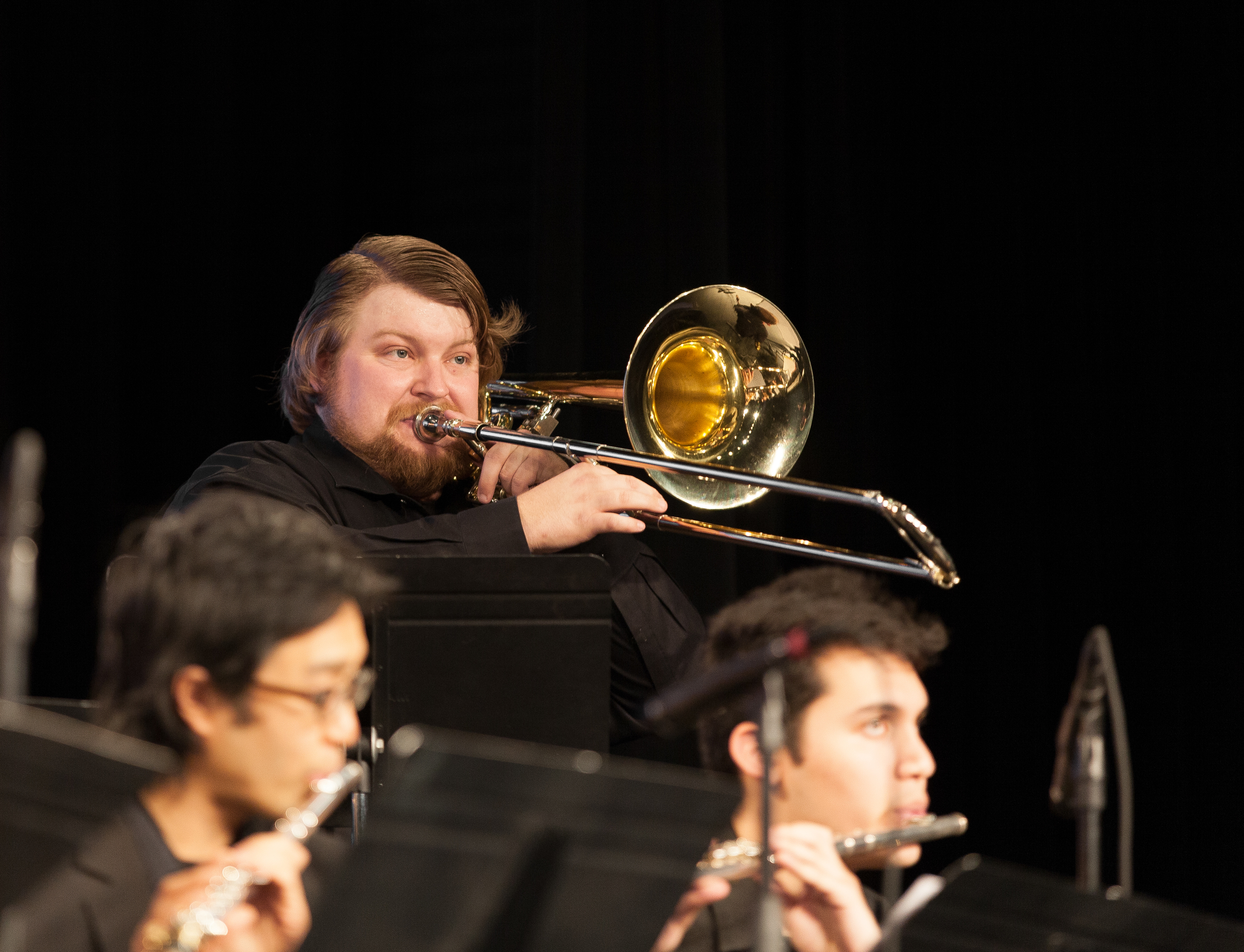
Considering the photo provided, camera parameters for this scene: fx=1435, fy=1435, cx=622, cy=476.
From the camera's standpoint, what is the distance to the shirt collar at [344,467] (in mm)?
2559

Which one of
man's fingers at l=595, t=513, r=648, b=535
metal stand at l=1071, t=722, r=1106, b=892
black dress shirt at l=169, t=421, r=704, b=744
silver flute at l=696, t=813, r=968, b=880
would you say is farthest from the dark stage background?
metal stand at l=1071, t=722, r=1106, b=892

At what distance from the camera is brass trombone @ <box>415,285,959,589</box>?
2.64 m

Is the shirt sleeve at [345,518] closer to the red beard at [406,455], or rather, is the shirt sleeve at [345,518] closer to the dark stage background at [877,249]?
the red beard at [406,455]

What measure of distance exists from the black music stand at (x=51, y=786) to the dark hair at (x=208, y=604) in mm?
206

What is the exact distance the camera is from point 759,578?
135 inches

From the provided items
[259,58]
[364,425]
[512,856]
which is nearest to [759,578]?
[364,425]

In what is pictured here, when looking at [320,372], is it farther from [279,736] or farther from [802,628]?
[279,736]

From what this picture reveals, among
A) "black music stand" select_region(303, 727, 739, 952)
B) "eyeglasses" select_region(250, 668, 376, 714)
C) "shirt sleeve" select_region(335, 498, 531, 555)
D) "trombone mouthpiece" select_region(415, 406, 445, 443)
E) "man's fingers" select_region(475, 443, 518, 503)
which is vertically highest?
"trombone mouthpiece" select_region(415, 406, 445, 443)

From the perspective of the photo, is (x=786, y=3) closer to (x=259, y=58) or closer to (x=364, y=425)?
(x=259, y=58)

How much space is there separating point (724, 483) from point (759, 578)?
853mm

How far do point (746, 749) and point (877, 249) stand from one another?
2239mm

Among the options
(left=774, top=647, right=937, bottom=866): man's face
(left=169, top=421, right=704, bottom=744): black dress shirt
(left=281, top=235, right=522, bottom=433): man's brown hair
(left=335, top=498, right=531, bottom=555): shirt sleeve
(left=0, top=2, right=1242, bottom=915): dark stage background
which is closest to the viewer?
(left=774, top=647, right=937, bottom=866): man's face

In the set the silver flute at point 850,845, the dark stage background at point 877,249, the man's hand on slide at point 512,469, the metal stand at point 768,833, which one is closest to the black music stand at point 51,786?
the metal stand at point 768,833

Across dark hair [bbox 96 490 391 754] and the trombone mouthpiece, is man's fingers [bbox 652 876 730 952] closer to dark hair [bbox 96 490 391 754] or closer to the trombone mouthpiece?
dark hair [bbox 96 490 391 754]
